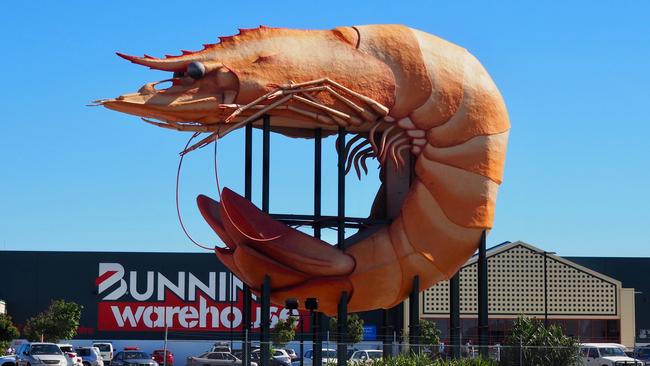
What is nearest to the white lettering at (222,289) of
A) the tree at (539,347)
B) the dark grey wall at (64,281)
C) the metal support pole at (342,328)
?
the dark grey wall at (64,281)

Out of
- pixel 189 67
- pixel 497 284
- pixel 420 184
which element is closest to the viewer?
pixel 189 67

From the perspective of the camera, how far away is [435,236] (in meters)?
31.0

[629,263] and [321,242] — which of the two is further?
[629,263]

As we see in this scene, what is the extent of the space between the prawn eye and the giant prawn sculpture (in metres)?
0.05

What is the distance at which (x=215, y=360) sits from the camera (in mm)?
46938

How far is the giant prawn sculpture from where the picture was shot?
96.3 ft

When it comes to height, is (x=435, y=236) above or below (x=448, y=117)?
below

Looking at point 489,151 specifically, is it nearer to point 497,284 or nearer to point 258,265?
point 258,265

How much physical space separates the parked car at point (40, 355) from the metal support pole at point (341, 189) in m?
18.5

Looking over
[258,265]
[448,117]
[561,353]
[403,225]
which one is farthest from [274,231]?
[561,353]

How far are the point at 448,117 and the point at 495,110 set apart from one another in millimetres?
1443

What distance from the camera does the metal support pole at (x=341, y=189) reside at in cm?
3069

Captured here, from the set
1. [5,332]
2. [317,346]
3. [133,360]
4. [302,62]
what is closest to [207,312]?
[5,332]

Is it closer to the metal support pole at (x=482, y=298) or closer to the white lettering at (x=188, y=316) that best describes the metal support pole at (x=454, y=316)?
the metal support pole at (x=482, y=298)
